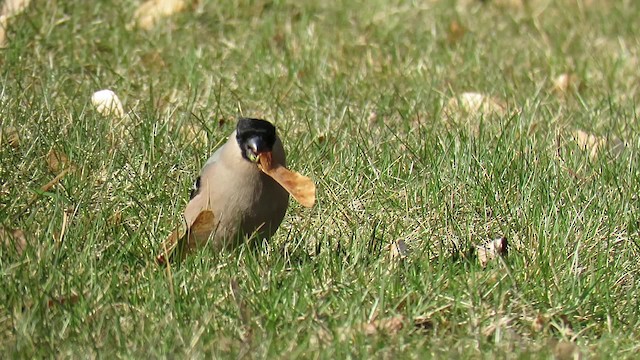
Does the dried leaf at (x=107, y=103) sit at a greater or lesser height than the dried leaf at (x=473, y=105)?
greater

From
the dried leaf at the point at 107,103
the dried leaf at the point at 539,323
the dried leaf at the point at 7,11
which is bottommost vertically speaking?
the dried leaf at the point at 539,323

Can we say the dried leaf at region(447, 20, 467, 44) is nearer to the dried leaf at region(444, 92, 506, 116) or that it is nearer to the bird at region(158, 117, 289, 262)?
the dried leaf at region(444, 92, 506, 116)

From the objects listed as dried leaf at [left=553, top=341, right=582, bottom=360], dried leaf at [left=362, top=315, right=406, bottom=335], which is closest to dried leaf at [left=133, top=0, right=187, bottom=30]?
dried leaf at [left=362, top=315, right=406, bottom=335]

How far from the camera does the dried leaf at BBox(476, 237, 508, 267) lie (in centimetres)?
425

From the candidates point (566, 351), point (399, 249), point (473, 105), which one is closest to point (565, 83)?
point (473, 105)

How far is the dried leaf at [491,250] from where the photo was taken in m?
4.25

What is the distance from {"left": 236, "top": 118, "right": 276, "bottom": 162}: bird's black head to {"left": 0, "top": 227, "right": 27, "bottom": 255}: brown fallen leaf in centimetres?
82

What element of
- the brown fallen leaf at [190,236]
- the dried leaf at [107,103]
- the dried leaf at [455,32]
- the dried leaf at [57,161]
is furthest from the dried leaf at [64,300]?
the dried leaf at [455,32]

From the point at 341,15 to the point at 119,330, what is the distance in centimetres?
406

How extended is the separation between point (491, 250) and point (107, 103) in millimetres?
2081

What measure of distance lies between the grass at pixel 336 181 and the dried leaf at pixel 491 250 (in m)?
0.07

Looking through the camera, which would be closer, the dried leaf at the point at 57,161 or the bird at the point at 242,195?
the bird at the point at 242,195

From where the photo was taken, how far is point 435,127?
5.53m

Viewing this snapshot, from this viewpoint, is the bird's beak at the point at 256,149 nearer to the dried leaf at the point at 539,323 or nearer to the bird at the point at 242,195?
the bird at the point at 242,195
